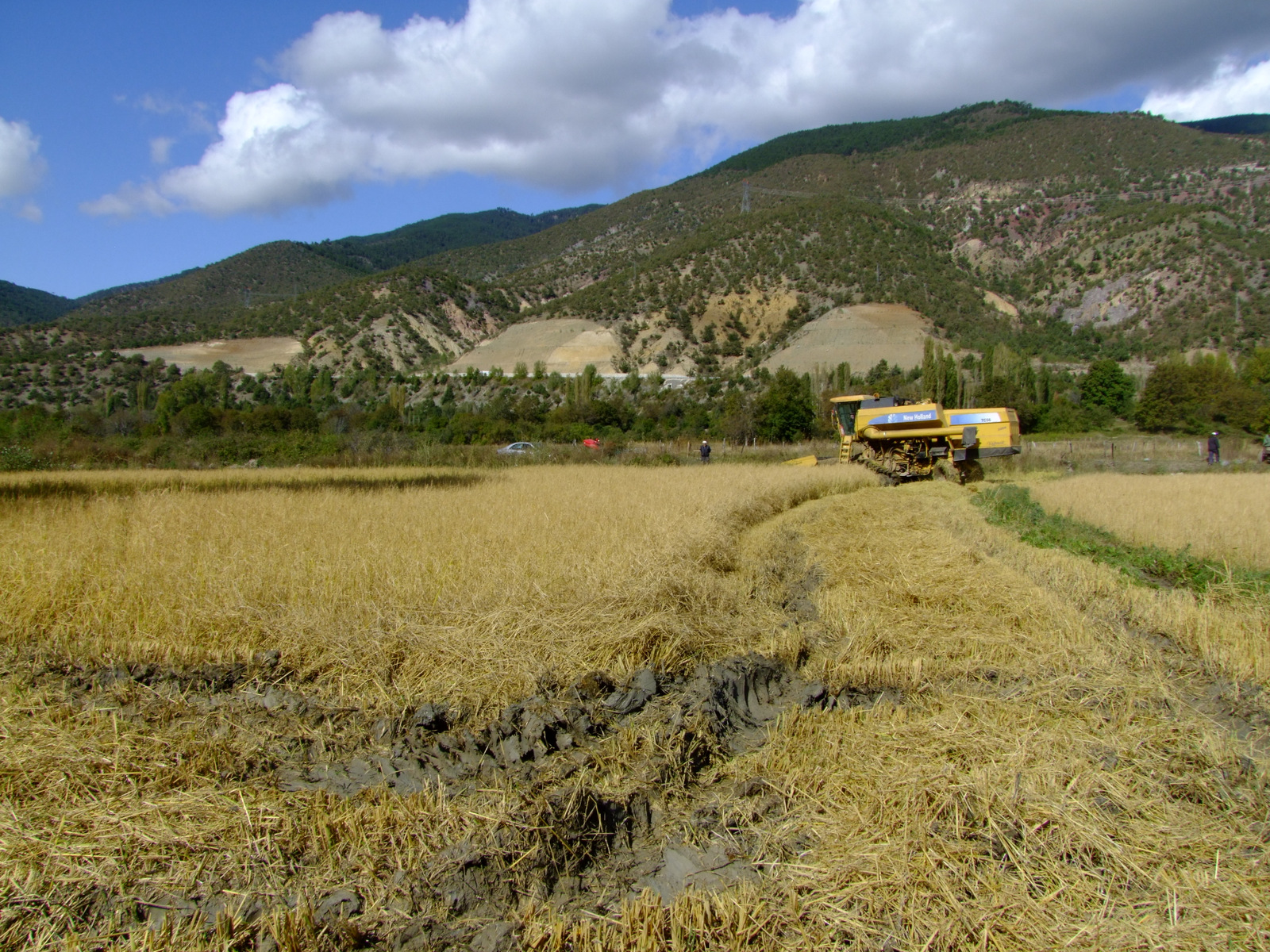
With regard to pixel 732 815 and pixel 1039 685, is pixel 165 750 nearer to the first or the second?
pixel 732 815

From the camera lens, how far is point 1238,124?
15938 centimetres

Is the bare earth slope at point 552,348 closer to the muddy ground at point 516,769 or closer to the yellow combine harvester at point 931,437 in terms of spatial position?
the yellow combine harvester at point 931,437

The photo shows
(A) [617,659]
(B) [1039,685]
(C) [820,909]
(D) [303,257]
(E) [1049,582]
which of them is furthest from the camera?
(D) [303,257]

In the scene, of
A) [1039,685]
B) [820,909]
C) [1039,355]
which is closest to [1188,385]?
[1039,355]

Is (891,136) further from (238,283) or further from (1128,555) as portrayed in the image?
(1128,555)

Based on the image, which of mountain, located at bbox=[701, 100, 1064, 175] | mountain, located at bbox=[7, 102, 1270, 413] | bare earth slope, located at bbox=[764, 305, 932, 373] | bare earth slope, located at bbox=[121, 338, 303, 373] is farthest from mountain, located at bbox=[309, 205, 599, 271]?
bare earth slope, located at bbox=[764, 305, 932, 373]

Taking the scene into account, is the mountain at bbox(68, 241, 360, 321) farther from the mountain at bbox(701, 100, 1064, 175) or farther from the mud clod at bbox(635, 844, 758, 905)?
the mud clod at bbox(635, 844, 758, 905)

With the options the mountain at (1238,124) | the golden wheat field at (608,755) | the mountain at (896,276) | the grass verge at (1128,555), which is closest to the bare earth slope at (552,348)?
the mountain at (896,276)

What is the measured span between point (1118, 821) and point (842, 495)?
16.1m

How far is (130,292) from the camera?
350 feet

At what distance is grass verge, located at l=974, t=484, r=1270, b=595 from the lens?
311 inches

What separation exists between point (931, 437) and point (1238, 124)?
199m

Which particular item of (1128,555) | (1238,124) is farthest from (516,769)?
(1238,124)

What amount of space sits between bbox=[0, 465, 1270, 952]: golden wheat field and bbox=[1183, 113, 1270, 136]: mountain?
7712 inches
